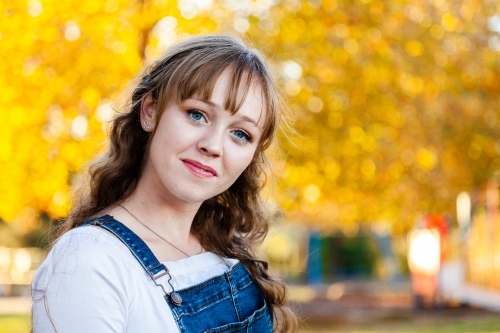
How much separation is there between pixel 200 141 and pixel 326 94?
14.7ft

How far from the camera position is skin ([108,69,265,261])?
1812 millimetres

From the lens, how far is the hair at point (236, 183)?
6.04 ft

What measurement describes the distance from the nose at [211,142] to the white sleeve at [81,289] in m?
0.33

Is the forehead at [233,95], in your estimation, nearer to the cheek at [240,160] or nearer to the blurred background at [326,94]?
the cheek at [240,160]

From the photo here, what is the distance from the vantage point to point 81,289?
1.56 metres

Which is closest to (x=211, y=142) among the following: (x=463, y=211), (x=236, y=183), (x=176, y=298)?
(x=176, y=298)

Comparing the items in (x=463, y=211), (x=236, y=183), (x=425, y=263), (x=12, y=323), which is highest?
(x=236, y=183)

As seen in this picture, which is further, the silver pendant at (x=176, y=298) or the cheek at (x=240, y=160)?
the cheek at (x=240, y=160)

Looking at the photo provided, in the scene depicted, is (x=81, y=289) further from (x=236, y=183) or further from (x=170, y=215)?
(x=236, y=183)

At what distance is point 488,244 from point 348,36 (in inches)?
161

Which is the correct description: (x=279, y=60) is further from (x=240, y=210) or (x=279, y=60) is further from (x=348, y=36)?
(x=240, y=210)

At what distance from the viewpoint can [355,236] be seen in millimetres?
18562

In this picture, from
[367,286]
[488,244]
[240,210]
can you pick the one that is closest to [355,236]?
[367,286]

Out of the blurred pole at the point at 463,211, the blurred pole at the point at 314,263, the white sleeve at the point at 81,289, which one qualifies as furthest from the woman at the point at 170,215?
the blurred pole at the point at 314,263
